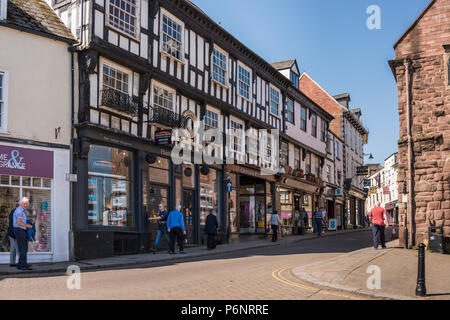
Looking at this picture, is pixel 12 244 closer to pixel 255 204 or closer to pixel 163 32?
pixel 163 32

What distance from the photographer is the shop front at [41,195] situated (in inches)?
544

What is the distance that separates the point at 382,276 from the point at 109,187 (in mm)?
9662

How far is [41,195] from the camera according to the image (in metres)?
14.6

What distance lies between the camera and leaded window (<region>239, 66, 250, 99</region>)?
2526 centimetres

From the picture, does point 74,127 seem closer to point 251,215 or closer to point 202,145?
point 202,145

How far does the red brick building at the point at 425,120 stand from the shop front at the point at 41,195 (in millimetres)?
11527

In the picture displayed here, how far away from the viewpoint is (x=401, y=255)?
1458cm

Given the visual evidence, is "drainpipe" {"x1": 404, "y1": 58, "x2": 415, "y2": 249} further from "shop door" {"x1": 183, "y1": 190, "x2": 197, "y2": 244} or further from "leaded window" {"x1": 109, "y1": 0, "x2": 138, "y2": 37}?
"leaded window" {"x1": 109, "y1": 0, "x2": 138, "y2": 37}

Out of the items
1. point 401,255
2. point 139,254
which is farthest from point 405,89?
point 139,254

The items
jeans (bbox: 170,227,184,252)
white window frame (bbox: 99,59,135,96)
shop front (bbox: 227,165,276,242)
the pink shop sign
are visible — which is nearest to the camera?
the pink shop sign

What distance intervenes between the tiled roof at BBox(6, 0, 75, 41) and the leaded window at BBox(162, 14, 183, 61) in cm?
414

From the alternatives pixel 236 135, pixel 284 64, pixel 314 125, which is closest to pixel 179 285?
pixel 236 135

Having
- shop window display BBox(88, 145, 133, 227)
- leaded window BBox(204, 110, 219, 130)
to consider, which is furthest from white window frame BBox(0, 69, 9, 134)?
leaded window BBox(204, 110, 219, 130)

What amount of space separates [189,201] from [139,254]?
14.6 ft
